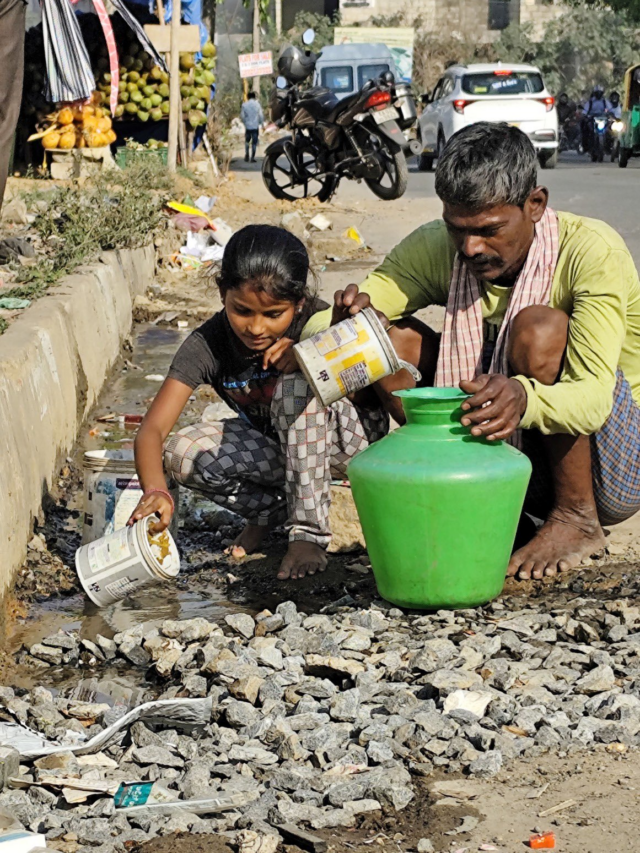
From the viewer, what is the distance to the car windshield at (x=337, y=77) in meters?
25.9

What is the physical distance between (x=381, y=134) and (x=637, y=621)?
33.0 feet

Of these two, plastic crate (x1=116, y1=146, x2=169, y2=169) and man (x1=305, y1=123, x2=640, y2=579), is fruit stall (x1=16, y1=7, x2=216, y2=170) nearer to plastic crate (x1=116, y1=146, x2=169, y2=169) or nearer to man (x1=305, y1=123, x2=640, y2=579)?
plastic crate (x1=116, y1=146, x2=169, y2=169)

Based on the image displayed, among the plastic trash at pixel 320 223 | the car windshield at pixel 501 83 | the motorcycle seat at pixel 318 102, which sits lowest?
the plastic trash at pixel 320 223

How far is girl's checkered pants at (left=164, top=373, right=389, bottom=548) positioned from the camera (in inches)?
128

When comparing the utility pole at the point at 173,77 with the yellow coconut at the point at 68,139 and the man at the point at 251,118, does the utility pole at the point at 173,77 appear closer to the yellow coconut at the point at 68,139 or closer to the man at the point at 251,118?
the yellow coconut at the point at 68,139

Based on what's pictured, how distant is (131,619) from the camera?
3.23 metres

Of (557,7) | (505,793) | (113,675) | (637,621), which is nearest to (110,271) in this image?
(113,675)

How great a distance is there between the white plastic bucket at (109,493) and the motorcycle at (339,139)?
9249 millimetres

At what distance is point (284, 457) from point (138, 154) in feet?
28.2

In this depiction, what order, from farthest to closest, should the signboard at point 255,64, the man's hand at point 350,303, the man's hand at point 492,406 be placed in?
the signboard at point 255,64, the man's hand at point 350,303, the man's hand at point 492,406

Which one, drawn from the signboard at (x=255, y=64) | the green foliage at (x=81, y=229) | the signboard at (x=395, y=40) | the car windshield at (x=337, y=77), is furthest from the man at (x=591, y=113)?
the green foliage at (x=81, y=229)

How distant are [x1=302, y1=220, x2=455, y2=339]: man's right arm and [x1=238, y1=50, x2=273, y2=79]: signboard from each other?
1733 cm

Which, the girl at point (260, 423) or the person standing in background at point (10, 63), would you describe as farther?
the person standing in background at point (10, 63)

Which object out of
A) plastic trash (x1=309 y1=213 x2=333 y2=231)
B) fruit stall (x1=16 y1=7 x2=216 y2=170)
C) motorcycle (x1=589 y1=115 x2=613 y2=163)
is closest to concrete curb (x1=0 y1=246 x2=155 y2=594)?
plastic trash (x1=309 y1=213 x2=333 y2=231)
